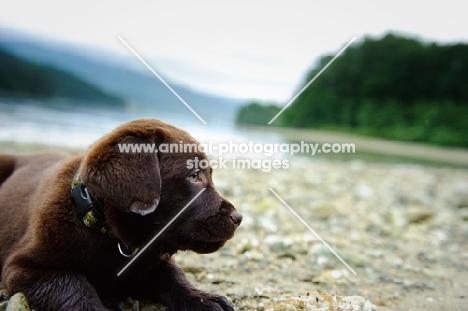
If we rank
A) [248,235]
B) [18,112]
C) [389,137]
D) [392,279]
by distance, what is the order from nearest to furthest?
[392,279] < [248,235] < [18,112] < [389,137]

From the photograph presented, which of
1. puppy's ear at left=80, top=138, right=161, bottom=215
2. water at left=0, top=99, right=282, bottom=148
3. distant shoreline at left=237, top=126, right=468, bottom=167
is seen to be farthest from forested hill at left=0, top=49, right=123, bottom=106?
puppy's ear at left=80, top=138, right=161, bottom=215

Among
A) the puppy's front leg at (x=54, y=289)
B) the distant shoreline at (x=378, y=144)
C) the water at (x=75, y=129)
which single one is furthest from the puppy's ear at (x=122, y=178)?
the distant shoreline at (x=378, y=144)

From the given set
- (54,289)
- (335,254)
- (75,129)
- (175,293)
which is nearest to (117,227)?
(54,289)

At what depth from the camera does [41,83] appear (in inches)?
1168

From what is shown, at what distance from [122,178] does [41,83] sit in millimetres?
30195

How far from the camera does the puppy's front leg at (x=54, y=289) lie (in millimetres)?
2461

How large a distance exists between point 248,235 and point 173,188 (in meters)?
2.67

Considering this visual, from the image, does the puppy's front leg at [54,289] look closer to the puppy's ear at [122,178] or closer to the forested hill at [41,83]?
the puppy's ear at [122,178]

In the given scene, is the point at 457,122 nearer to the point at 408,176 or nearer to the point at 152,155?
the point at 408,176

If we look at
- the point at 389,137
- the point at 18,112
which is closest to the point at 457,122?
the point at 389,137

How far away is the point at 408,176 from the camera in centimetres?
1432

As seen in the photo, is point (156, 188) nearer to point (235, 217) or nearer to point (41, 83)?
point (235, 217)

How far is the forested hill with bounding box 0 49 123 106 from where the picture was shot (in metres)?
26.9

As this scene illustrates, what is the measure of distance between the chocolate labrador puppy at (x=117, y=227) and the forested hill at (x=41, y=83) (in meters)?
22.9
